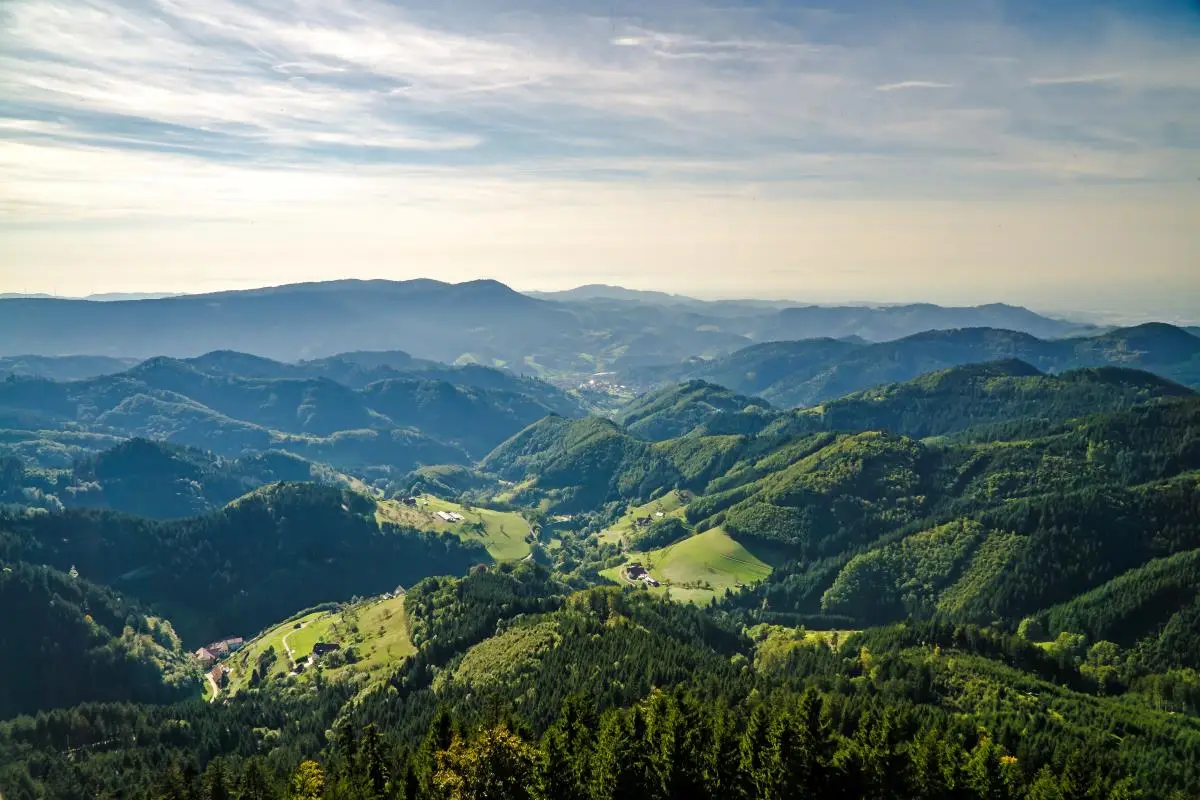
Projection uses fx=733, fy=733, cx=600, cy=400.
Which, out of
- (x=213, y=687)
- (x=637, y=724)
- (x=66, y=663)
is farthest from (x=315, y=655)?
(x=637, y=724)

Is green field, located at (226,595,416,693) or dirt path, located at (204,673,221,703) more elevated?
green field, located at (226,595,416,693)

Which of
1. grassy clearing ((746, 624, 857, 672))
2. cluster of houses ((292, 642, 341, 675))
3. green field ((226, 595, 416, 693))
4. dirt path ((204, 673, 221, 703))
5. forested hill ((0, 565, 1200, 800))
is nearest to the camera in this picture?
forested hill ((0, 565, 1200, 800))

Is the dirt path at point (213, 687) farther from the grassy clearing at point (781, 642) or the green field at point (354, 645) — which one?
the grassy clearing at point (781, 642)

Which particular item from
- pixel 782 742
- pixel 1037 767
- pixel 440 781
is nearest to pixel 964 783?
pixel 782 742

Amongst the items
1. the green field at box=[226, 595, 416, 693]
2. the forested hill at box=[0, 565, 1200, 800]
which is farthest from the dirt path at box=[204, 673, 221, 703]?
the forested hill at box=[0, 565, 1200, 800]

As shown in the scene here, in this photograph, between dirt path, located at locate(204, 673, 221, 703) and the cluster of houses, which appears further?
dirt path, located at locate(204, 673, 221, 703)

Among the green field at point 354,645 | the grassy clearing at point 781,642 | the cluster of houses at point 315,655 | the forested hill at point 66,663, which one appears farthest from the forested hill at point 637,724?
the forested hill at point 66,663

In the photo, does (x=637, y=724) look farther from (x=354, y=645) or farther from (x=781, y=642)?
(x=354, y=645)

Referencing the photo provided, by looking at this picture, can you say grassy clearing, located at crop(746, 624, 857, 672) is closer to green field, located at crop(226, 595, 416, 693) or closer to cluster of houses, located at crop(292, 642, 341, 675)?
green field, located at crop(226, 595, 416, 693)

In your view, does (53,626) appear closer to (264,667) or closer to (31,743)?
(264,667)
